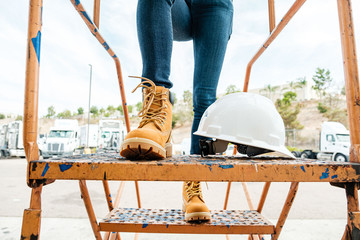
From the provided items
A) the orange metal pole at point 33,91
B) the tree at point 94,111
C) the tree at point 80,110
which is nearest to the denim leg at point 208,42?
the orange metal pole at point 33,91

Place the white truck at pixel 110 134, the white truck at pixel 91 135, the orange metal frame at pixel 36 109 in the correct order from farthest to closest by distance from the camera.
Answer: the white truck at pixel 91 135, the white truck at pixel 110 134, the orange metal frame at pixel 36 109

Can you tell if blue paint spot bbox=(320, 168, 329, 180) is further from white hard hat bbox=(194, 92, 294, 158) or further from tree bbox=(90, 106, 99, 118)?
tree bbox=(90, 106, 99, 118)

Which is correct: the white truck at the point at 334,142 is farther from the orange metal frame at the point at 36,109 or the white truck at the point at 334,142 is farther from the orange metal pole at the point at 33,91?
the orange metal pole at the point at 33,91

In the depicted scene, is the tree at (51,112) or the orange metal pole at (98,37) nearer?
the orange metal pole at (98,37)

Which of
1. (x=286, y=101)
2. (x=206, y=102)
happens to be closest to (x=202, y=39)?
(x=206, y=102)

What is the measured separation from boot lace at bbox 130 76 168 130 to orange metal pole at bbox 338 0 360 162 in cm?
46

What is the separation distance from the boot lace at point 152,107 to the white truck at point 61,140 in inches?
544

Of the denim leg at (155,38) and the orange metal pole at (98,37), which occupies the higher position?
the orange metal pole at (98,37)

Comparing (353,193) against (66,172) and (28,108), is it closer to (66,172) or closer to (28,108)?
(66,172)

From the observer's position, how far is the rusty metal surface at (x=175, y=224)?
3.05 ft

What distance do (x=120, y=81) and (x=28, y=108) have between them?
3.61 ft

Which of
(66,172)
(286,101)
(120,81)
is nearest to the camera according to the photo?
(66,172)

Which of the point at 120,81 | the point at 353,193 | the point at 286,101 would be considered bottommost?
the point at 353,193

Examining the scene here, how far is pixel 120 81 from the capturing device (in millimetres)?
1617
